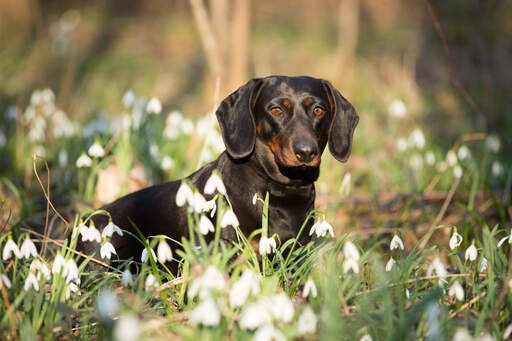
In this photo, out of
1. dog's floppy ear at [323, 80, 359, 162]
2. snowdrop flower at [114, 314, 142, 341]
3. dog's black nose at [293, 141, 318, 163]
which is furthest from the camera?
dog's floppy ear at [323, 80, 359, 162]

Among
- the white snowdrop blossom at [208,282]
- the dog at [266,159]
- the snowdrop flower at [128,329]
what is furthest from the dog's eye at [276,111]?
the snowdrop flower at [128,329]

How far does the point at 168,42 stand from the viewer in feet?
55.6

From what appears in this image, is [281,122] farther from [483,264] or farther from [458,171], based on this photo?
[458,171]

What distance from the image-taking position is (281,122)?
3205 millimetres

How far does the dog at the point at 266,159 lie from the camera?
3.15 m

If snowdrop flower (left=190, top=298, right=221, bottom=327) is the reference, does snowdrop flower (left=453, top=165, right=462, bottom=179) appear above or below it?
below

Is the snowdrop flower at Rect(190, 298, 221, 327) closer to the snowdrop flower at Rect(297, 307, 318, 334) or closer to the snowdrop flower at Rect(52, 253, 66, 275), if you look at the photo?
the snowdrop flower at Rect(297, 307, 318, 334)

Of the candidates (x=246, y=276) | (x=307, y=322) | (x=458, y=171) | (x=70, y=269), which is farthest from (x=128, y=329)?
(x=458, y=171)

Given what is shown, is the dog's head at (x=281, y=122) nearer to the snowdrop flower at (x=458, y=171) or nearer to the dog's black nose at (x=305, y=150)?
the dog's black nose at (x=305, y=150)

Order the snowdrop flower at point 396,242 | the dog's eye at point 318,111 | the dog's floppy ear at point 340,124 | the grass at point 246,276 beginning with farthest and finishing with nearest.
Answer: the dog's floppy ear at point 340,124 < the dog's eye at point 318,111 < the snowdrop flower at point 396,242 < the grass at point 246,276

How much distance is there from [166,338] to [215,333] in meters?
0.31

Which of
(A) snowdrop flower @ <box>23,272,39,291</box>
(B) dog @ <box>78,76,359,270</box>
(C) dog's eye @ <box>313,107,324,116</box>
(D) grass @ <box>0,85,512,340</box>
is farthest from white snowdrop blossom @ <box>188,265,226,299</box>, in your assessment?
(C) dog's eye @ <box>313,107,324,116</box>

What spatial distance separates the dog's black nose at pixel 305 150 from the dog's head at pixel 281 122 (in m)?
0.06

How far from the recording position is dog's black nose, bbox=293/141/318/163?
294cm
